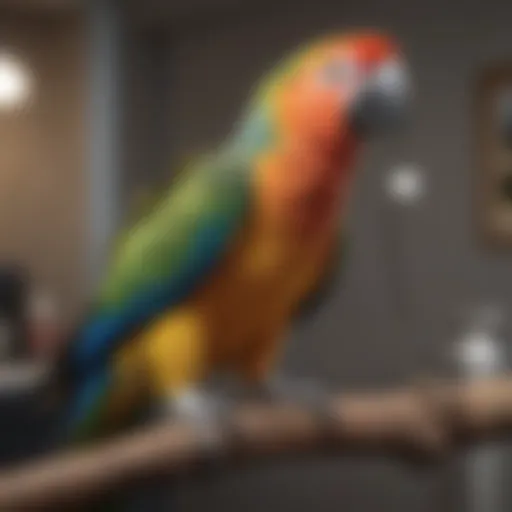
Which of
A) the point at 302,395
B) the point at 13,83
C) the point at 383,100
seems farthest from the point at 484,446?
the point at 13,83

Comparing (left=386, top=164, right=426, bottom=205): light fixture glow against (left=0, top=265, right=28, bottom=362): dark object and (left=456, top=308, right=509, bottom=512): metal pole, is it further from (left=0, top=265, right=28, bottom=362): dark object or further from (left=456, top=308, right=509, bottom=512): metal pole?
(left=0, top=265, right=28, bottom=362): dark object

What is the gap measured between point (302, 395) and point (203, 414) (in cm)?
6

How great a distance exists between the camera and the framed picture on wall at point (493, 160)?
0.68 metres

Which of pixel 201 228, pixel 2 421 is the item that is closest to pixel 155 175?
pixel 201 228

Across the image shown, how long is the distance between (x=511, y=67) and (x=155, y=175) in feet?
0.76

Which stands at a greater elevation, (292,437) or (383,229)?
(383,229)

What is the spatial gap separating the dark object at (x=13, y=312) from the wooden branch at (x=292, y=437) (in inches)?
2.9

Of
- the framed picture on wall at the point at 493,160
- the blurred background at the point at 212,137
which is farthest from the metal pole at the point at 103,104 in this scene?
the framed picture on wall at the point at 493,160

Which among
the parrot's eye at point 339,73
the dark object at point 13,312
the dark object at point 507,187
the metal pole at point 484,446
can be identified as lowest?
the metal pole at point 484,446

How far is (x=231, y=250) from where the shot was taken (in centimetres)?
64

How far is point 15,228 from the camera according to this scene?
0.69 m

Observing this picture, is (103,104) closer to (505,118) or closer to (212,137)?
(212,137)

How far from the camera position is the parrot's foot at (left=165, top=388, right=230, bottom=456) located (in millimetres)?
635

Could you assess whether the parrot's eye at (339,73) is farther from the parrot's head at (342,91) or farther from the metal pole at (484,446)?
the metal pole at (484,446)
